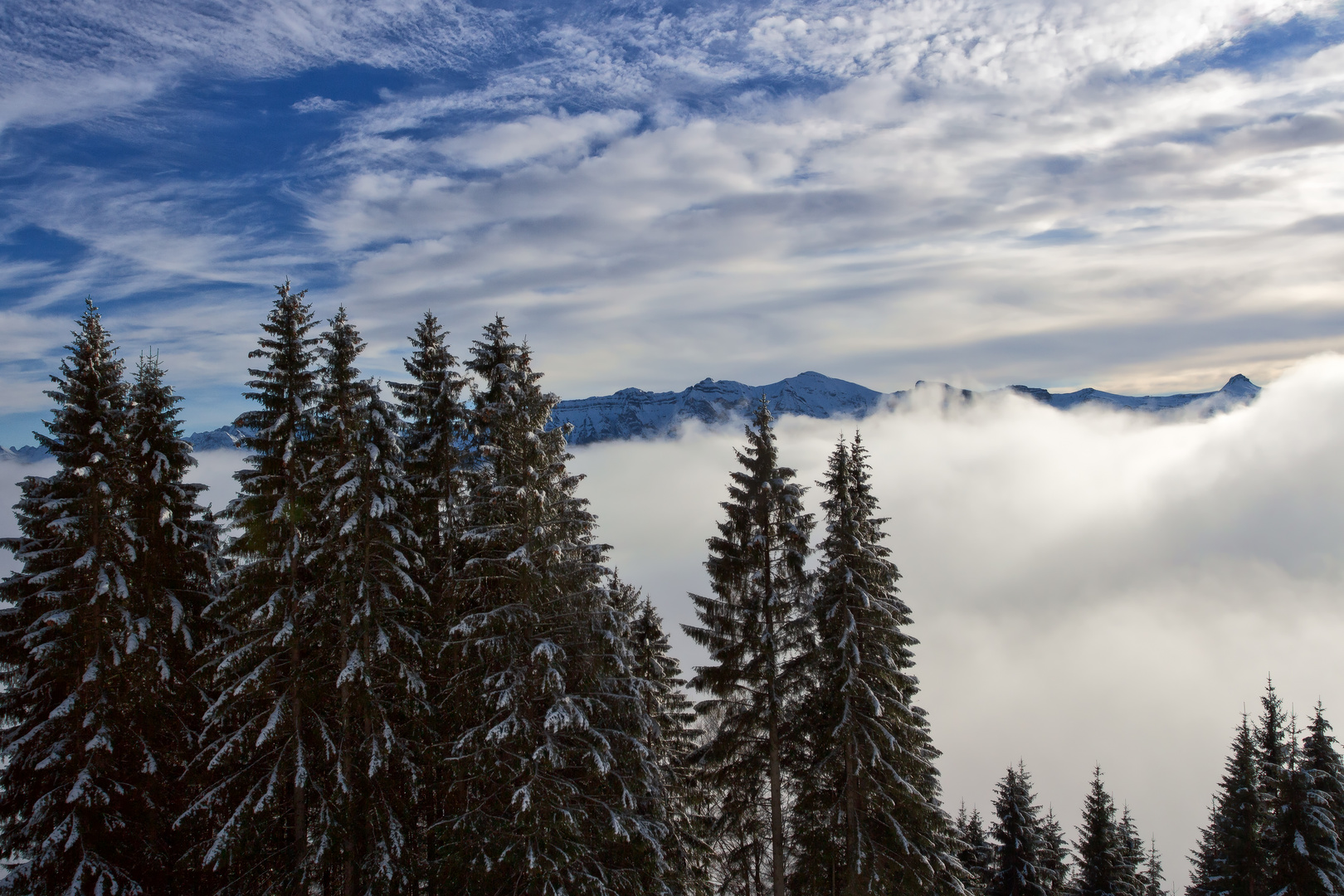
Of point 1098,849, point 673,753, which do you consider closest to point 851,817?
point 673,753

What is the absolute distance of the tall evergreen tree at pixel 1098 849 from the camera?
36062 mm

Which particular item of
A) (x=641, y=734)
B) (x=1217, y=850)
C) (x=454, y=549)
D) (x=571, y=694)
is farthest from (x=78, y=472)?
(x=1217, y=850)

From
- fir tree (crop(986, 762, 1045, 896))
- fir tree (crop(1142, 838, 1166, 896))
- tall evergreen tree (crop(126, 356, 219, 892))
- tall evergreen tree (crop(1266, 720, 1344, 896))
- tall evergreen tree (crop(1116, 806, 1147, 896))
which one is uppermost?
tall evergreen tree (crop(126, 356, 219, 892))

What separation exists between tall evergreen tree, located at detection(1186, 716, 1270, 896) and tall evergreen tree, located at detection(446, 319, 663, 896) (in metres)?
28.3

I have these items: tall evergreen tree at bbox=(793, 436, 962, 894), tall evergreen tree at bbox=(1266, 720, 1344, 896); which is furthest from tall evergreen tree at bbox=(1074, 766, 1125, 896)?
tall evergreen tree at bbox=(793, 436, 962, 894)

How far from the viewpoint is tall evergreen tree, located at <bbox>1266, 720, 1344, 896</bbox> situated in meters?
27.0

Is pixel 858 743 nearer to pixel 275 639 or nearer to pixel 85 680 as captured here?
pixel 275 639

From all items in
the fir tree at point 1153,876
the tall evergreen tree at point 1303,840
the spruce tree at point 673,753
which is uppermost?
the spruce tree at point 673,753

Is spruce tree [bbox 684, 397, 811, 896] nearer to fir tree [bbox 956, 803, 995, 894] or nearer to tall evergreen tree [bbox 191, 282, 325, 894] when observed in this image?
A: tall evergreen tree [bbox 191, 282, 325, 894]

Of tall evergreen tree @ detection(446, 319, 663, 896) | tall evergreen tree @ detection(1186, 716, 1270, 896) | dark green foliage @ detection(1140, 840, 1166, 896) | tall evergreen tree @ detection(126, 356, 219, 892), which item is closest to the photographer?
tall evergreen tree @ detection(446, 319, 663, 896)

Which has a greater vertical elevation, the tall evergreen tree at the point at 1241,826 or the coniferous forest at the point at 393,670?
the coniferous forest at the point at 393,670

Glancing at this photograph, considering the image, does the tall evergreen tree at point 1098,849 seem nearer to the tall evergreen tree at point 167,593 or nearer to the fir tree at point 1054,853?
the fir tree at point 1054,853

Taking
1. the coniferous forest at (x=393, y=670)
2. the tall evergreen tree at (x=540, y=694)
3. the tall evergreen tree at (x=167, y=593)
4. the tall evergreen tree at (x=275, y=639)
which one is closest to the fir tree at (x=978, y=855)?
the coniferous forest at (x=393, y=670)

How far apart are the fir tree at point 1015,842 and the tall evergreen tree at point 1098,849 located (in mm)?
4510
